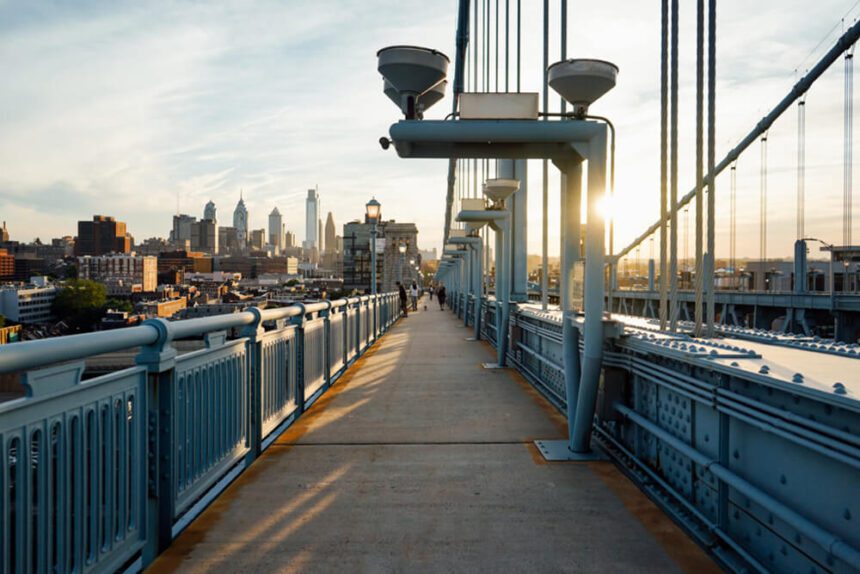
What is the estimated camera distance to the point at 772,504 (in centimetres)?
219

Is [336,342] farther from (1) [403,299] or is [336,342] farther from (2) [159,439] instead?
(1) [403,299]

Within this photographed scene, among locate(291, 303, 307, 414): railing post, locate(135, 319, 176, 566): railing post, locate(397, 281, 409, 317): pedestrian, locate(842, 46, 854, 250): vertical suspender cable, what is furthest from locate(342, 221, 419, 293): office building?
locate(135, 319, 176, 566): railing post

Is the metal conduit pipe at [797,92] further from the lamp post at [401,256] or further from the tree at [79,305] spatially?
the tree at [79,305]

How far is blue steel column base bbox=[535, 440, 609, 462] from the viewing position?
420 centimetres

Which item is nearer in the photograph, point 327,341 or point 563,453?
point 563,453

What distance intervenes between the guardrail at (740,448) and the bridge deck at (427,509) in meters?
0.22

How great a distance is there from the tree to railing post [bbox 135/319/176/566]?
83.9 meters

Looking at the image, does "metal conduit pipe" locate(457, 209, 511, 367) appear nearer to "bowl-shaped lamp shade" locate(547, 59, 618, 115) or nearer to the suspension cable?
"bowl-shaped lamp shade" locate(547, 59, 618, 115)

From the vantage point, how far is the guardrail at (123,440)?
183 cm

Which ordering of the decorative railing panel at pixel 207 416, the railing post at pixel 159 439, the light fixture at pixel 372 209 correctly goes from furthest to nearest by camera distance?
the light fixture at pixel 372 209
the decorative railing panel at pixel 207 416
the railing post at pixel 159 439

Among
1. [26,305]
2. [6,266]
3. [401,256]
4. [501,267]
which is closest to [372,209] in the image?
[501,267]

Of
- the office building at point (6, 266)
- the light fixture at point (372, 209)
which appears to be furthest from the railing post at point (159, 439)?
the office building at point (6, 266)

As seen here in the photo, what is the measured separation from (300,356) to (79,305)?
94231 millimetres

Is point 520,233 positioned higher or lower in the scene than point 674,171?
higher
